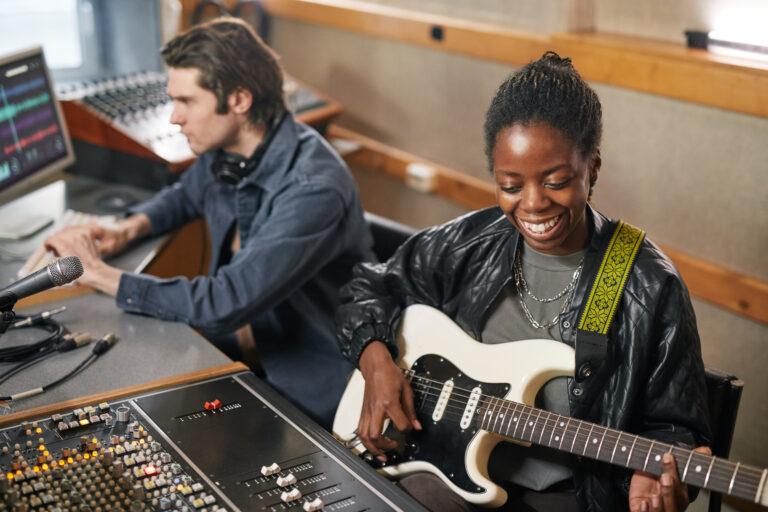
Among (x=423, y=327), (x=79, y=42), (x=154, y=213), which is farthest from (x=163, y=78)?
(x=423, y=327)

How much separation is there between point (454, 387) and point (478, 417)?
3.9 inches

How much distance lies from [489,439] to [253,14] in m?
2.97

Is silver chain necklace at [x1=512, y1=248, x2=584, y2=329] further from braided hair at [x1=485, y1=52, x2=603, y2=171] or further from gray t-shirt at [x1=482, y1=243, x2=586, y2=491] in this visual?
braided hair at [x1=485, y1=52, x2=603, y2=171]

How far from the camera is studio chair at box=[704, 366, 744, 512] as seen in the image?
1.45 m

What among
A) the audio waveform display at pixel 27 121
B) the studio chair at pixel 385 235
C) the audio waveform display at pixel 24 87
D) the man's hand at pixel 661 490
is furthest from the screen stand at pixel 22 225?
the man's hand at pixel 661 490

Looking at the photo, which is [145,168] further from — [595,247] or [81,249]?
[595,247]

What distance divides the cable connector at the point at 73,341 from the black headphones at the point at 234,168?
1.86 ft

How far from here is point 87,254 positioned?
1.97 metres

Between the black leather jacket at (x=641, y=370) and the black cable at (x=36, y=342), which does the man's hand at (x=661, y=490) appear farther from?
the black cable at (x=36, y=342)

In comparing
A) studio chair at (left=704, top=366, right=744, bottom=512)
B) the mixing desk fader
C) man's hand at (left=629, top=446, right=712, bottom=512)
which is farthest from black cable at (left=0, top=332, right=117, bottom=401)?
studio chair at (left=704, top=366, right=744, bottom=512)

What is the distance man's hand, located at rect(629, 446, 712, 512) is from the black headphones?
1.22m

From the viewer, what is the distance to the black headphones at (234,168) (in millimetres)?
2072

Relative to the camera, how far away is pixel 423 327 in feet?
5.54

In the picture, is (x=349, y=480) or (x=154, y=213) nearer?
(x=349, y=480)
